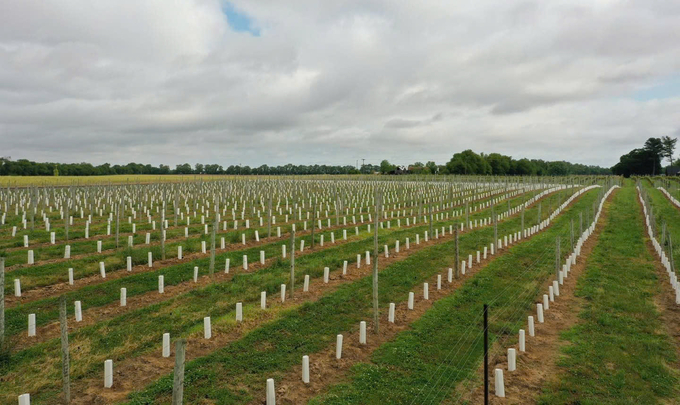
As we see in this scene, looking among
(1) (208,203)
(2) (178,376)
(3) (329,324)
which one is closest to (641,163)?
(1) (208,203)

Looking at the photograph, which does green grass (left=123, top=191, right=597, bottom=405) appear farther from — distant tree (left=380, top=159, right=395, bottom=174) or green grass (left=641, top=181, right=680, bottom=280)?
distant tree (left=380, top=159, right=395, bottom=174)

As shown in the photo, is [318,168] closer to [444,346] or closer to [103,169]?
[103,169]

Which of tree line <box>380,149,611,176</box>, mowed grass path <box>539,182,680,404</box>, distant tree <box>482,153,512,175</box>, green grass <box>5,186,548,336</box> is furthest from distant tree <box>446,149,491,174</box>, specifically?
green grass <box>5,186,548,336</box>

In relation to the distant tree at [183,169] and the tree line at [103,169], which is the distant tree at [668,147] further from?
the distant tree at [183,169]

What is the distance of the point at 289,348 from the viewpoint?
826cm

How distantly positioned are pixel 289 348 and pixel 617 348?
7196 millimetres

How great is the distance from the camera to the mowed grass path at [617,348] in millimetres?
6996

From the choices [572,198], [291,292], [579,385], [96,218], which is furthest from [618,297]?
[572,198]

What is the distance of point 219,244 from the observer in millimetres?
18359

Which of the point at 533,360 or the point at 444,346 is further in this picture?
the point at 444,346

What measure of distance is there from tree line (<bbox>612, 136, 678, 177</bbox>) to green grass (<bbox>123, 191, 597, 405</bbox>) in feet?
391

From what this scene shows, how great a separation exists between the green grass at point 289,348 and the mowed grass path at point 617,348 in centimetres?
244

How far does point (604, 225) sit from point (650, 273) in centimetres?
1278

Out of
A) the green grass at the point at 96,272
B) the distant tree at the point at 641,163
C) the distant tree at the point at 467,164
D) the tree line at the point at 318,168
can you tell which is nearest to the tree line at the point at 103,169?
the tree line at the point at 318,168
